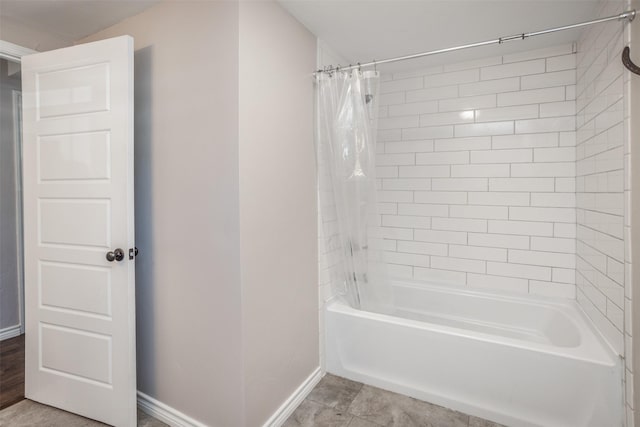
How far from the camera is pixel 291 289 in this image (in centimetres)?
185

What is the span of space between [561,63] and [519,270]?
1452 millimetres

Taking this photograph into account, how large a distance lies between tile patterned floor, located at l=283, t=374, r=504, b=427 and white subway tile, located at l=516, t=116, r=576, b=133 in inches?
74.5

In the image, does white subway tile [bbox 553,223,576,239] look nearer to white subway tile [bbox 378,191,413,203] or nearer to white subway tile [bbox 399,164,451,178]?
white subway tile [bbox 399,164,451,178]

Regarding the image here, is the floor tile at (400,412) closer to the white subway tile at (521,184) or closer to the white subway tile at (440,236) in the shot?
the white subway tile at (440,236)

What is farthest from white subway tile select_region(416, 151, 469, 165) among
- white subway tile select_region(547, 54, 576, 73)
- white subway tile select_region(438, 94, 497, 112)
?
white subway tile select_region(547, 54, 576, 73)

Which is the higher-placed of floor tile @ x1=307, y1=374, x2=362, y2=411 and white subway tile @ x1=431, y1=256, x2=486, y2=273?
white subway tile @ x1=431, y1=256, x2=486, y2=273

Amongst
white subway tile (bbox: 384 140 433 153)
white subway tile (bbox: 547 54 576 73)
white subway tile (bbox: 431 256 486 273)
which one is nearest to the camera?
white subway tile (bbox: 547 54 576 73)

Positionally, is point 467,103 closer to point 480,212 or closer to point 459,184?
point 459,184

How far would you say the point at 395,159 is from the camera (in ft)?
8.86

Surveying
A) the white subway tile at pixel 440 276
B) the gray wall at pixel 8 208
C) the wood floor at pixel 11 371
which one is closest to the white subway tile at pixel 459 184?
the white subway tile at pixel 440 276

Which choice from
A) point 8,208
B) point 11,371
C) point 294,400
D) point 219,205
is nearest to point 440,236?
point 294,400

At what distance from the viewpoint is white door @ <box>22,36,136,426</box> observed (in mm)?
1643

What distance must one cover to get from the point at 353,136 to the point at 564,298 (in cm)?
184

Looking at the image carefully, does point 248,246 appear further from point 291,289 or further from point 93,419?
point 93,419
